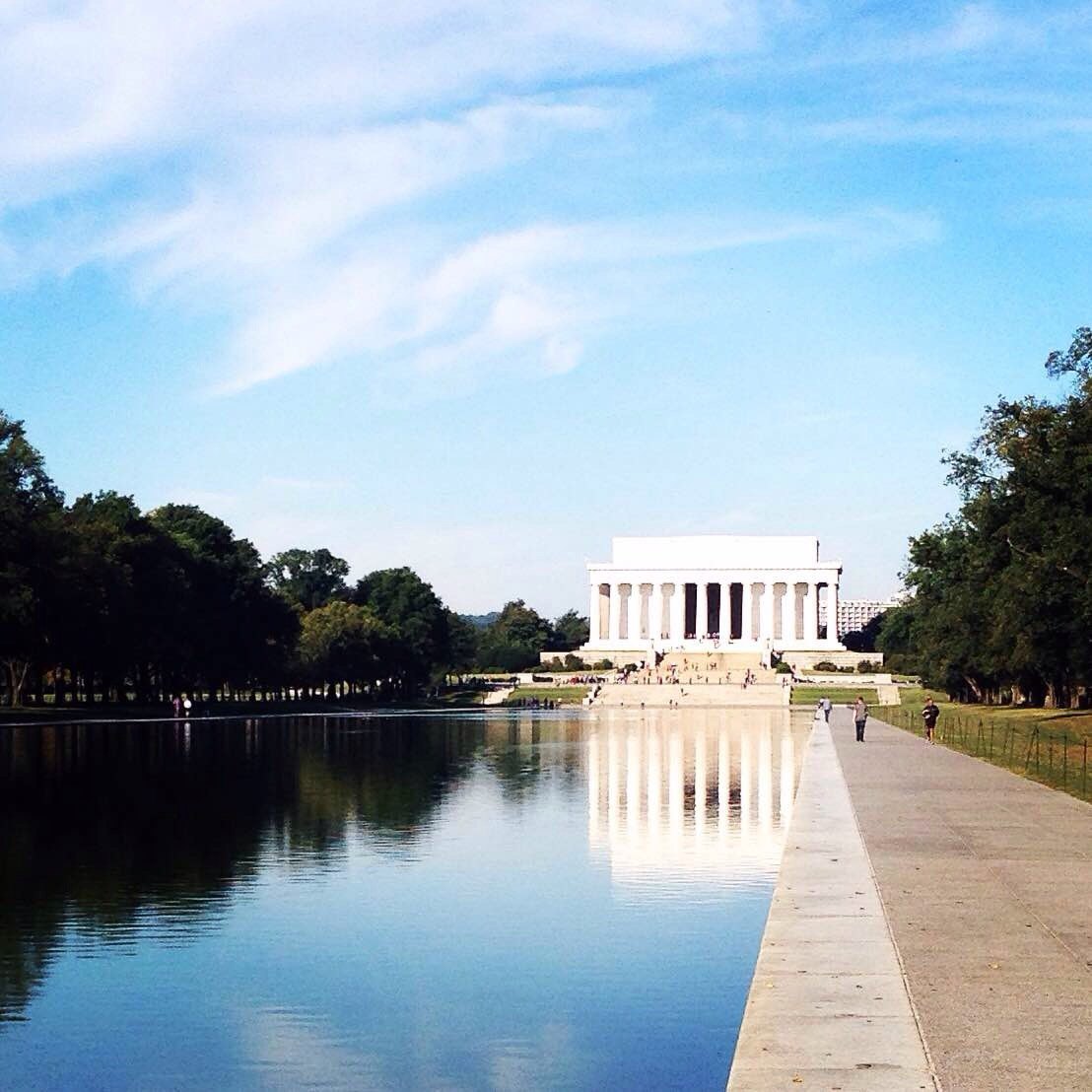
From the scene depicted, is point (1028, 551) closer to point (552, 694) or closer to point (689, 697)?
point (689, 697)

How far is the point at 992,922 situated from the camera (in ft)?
51.3

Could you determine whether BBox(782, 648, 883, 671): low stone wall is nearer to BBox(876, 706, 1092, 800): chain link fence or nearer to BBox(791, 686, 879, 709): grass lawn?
BBox(791, 686, 879, 709): grass lawn

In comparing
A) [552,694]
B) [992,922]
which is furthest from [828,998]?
[552,694]

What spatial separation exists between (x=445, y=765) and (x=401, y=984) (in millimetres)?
29839

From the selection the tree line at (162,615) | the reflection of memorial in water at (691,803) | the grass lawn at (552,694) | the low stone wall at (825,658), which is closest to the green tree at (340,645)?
the tree line at (162,615)

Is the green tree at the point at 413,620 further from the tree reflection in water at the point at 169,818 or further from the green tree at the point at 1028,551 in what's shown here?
the tree reflection in water at the point at 169,818

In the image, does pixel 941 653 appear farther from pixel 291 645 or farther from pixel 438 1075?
pixel 438 1075

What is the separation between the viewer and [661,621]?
183500 mm

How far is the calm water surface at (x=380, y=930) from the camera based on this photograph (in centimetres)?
1220

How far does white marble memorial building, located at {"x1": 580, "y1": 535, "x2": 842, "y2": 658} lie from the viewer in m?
177

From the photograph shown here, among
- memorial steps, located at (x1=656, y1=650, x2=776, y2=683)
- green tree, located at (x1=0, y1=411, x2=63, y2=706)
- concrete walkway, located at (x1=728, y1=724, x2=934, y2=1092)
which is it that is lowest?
concrete walkway, located at (x1=728, y1=724, x2=934, y2=1092)

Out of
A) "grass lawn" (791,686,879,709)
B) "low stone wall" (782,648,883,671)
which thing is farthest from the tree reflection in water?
"low stone wall" (782,648,883,671)

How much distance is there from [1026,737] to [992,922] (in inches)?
1670

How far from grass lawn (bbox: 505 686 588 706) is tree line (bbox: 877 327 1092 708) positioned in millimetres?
29713
